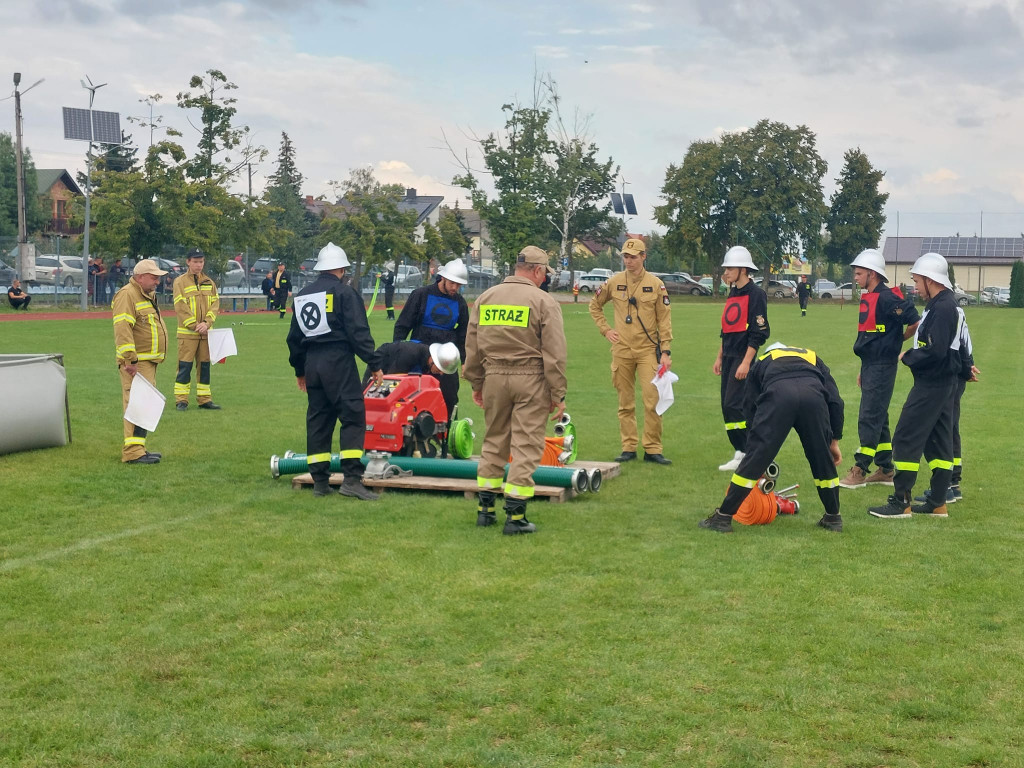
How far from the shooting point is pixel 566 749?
13.8ft

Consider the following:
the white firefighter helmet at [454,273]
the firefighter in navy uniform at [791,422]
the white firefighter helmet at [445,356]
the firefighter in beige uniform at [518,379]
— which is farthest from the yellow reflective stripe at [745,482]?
the white firefighter helmet at [454,273]

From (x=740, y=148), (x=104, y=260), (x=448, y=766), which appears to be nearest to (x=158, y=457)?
(x=448, y=766)

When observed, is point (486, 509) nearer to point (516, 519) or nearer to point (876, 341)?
point (516, 519)

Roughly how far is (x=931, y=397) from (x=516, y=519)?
3445mm

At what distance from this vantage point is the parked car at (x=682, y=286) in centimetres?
7288

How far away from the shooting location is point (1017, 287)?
2694 inches

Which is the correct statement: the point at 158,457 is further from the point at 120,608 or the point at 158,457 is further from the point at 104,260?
the point at 104,260

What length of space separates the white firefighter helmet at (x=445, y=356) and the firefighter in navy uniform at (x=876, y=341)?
3.69 m

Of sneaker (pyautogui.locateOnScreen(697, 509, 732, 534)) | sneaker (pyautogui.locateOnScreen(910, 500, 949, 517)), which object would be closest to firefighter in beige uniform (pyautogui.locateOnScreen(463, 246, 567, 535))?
sneaker (pyautogui.locateOnScreen(697, 509, 732, 534))

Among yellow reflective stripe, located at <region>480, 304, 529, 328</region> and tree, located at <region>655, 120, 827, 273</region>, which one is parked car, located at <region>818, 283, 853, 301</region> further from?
yellow reflective stripe, located at <region>480, 304, 529, 328</region>

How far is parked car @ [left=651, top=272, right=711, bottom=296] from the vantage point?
239ft

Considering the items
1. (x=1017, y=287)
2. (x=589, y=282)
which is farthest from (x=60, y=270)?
(x=1017, y=287)

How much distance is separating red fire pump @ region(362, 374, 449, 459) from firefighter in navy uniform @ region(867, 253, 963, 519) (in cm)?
393

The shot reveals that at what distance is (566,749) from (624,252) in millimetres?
7247
